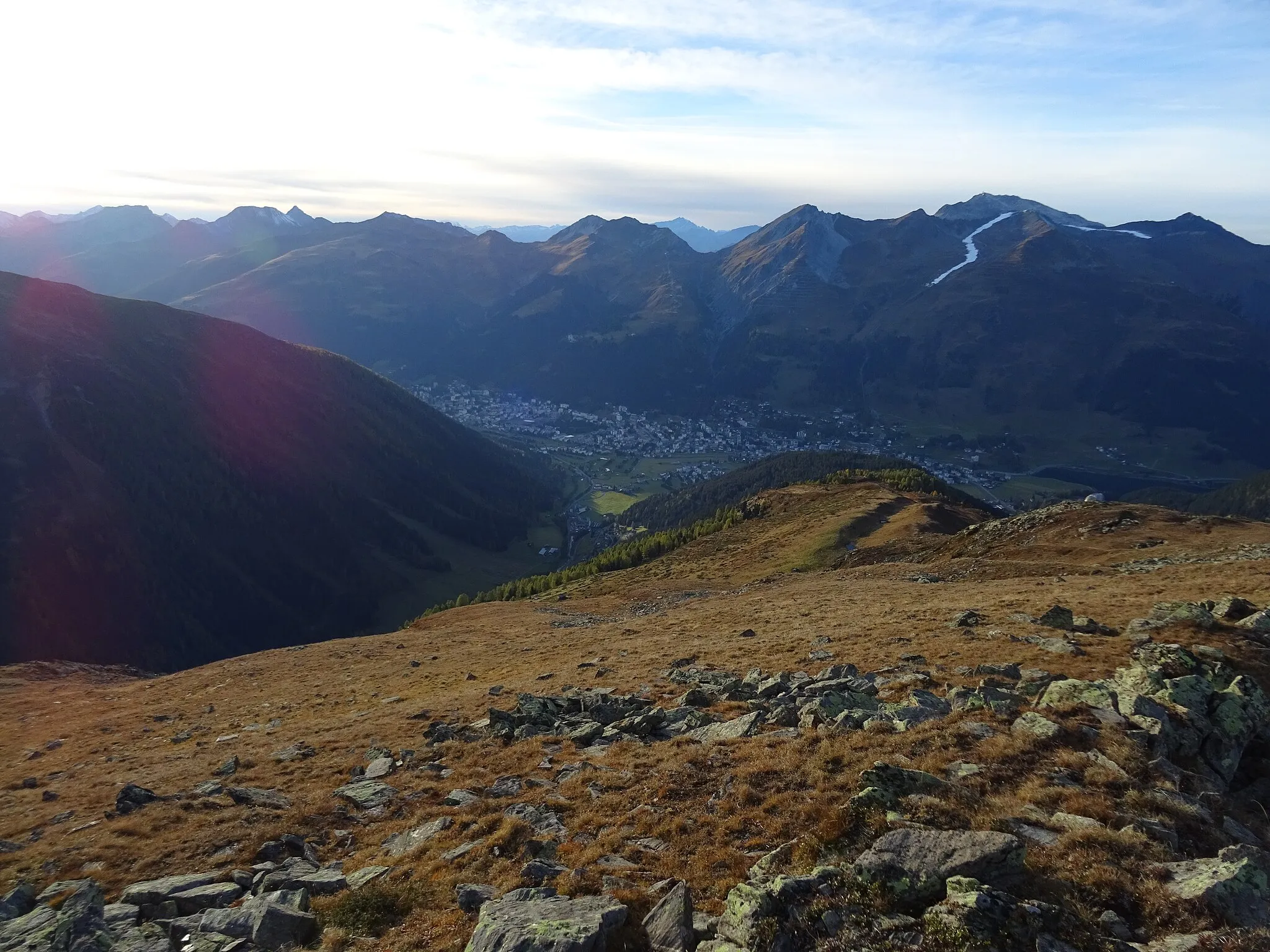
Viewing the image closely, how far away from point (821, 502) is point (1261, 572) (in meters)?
76.0

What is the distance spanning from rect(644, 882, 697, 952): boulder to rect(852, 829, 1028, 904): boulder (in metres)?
3.39

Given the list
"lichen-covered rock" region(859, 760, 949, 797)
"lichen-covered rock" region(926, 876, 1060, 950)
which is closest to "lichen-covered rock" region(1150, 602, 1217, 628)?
"lichen-covered rock" region(859, 760, 949, 797)

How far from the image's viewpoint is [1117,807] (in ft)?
50.8

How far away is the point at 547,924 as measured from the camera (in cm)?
1352

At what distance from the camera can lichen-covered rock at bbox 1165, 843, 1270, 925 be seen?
11.8 metres

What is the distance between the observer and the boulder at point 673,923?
12898 mm

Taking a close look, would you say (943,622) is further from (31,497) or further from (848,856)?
(31,497)

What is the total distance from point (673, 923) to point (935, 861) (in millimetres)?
5155

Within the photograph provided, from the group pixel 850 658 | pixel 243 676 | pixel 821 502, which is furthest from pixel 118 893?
pixel 821 502

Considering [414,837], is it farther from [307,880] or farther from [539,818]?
[539,818]

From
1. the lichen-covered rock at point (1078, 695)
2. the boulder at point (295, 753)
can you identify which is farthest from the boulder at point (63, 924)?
the lichen-covered rock at point (1078, 695)

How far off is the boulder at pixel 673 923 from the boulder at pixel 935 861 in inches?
133

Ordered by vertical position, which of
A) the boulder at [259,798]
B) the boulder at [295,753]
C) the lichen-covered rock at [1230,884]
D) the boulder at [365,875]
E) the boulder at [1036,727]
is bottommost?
the boulder at [295,753]

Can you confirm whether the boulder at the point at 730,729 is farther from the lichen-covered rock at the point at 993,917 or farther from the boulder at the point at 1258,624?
the boulder at the point at 1258,624
